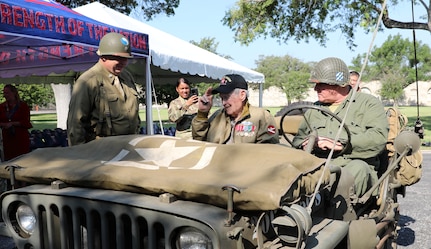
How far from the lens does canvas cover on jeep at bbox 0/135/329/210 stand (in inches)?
71.5

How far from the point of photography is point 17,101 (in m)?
7.52

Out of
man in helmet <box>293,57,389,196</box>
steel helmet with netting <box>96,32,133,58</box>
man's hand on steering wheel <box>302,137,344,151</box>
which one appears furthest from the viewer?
steel helmet with netting <box>96,32,133,58</box>

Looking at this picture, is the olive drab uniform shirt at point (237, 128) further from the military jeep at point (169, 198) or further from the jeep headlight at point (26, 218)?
the jeep headlight at point (26, 218)

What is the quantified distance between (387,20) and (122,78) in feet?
41.9

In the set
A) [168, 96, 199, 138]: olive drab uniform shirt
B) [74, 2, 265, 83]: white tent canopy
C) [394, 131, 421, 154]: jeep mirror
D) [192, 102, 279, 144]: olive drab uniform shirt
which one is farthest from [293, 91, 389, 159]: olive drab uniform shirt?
[74, 2, 265, 83]: white tent canopy

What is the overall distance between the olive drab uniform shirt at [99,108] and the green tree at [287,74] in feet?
230

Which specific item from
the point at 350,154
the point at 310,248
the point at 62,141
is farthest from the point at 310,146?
the point at 62,141

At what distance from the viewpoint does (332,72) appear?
3471 mm

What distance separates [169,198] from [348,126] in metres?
2.04

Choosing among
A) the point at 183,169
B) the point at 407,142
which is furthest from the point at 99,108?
the point at 407,142

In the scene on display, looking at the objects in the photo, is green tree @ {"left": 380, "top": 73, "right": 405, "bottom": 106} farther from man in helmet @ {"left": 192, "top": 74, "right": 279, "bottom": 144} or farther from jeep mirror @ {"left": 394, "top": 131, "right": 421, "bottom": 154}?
man in helmet @ {"left": 192, "top": 74, "right": 279, "bottom": 144}

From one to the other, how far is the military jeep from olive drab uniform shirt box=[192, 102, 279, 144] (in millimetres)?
872

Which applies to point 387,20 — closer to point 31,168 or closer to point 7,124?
point 7,124

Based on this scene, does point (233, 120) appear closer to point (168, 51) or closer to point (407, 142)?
point (407, 142)
